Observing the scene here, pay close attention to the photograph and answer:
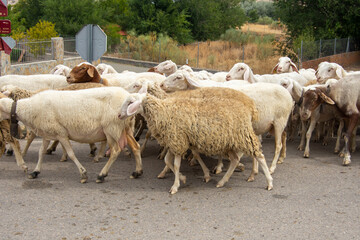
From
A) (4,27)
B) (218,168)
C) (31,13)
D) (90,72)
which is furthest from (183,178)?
(31,13)

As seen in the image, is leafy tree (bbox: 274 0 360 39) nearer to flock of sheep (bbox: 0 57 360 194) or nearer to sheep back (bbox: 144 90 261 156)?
flock of sheep (bbox: 0 57 360 194)

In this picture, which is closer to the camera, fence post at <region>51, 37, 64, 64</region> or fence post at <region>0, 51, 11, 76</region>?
fence post at <region>0, 51, 11, 76</region>

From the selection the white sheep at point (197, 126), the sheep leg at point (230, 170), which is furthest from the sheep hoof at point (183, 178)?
the sheep leg at point (230, 170)

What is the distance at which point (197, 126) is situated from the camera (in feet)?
21.9

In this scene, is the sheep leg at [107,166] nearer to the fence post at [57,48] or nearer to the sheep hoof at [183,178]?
the sheep hoof at [183,178]

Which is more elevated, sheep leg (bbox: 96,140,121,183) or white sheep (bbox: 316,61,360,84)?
white sheep (bbox: 316,61,360,84)

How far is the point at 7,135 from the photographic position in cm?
779

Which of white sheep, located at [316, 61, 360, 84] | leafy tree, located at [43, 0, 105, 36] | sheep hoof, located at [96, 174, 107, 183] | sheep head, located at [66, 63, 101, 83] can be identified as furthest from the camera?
leafy tree, located at [43, 0, 105, 36]

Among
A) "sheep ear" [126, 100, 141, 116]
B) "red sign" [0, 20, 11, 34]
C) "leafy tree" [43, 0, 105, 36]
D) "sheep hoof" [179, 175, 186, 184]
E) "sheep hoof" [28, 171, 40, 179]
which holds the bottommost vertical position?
"sheep hoof" [28, 171, 40, 179]

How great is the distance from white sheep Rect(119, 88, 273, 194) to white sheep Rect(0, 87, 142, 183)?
1.61ft

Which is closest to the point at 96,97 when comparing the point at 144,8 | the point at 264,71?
the point at 264,71

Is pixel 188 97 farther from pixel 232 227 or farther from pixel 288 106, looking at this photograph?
pixel 232 227

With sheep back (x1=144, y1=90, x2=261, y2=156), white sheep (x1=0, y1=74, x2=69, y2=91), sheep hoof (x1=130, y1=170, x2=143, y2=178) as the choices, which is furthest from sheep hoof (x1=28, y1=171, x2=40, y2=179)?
white sheep (x1=0, y1=74, x2=69, y2=91)

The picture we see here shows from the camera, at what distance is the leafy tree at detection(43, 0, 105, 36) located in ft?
97.2
